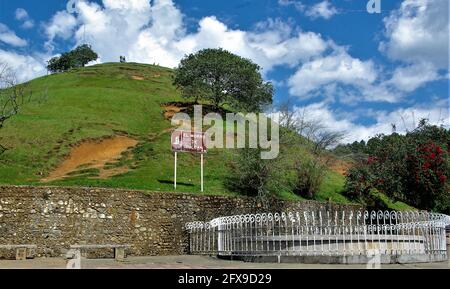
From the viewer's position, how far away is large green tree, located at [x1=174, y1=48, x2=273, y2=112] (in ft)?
154

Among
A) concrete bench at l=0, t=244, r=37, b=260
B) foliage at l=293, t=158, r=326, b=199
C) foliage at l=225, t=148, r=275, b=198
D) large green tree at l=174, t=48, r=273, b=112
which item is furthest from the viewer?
large green tree at l=174, t=48, r=273, b=112

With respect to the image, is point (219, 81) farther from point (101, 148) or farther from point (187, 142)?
point (187, 142)

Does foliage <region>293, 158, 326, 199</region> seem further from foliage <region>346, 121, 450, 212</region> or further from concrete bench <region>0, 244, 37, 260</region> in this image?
concrete bench <region>0, 244, 37, 260</region>

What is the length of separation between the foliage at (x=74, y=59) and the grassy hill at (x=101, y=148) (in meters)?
37.1

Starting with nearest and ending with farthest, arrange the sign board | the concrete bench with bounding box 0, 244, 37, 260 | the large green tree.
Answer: the concrete bench with bounding box 0, 244, 37, 260 → the sign board → the large green tree

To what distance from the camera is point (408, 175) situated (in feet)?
93.7

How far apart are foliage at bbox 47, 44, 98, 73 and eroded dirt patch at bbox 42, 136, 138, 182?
5403cm

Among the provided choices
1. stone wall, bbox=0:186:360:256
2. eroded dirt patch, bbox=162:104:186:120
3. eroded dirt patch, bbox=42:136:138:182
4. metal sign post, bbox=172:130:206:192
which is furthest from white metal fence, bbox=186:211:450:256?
eroded dirt patch, bbox=162:104:186:120

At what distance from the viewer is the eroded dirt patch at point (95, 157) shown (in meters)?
24.6

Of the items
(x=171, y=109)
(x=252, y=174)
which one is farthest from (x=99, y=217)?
(x=171, y=109)

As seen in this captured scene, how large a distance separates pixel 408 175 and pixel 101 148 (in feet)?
60.2

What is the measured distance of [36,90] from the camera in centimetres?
5444
